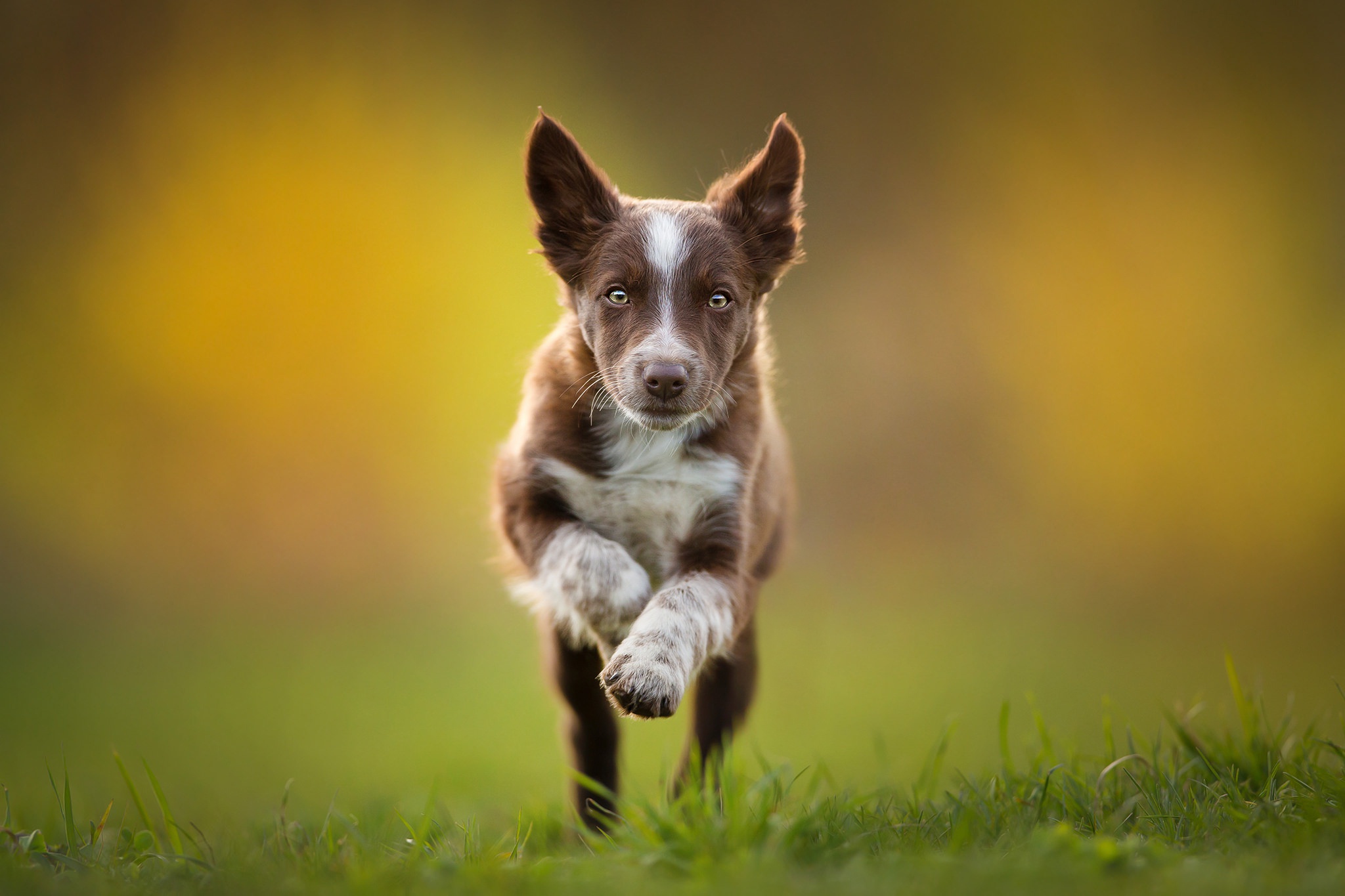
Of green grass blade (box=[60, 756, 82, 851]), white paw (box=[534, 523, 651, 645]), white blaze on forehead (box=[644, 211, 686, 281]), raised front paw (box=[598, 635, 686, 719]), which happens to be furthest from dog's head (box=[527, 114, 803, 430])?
green grass blade (box=[60, 756, 82, 851])

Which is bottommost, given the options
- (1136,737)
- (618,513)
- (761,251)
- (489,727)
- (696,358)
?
(489,727)

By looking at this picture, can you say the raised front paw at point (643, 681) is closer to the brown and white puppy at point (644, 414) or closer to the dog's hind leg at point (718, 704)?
the brown and white puppy at point (644, 414)

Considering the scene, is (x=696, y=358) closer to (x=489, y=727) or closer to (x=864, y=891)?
(x=864, y=891)

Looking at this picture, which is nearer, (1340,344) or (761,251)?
(761,251)

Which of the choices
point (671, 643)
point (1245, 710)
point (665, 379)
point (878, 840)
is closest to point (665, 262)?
point (665, 379)

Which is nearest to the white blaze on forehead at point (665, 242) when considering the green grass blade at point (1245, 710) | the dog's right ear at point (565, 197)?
the dog's right ear at point (565, 197)

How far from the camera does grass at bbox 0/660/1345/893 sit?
2.41 m

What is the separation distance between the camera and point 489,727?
A: 8.37m

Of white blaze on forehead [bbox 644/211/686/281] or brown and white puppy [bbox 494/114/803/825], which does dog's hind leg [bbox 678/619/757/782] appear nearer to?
brown and white puppy [bbox 494/114/803/825]

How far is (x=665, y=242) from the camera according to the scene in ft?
12.6

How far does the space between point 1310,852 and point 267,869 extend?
2575 millimetres

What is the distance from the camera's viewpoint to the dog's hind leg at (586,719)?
4379 mm

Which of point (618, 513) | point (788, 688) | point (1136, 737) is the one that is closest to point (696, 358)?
point (618, 513)

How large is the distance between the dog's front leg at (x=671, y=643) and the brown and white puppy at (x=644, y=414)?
→ 1 cm
